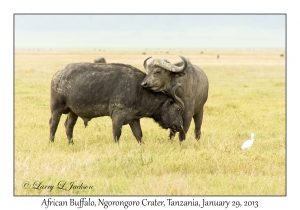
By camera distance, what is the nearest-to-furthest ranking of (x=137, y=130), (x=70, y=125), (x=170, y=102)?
(x=170, y=102) → (x=137, y=130) → (x=70, y=125)

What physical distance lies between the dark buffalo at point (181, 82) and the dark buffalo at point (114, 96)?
24cm

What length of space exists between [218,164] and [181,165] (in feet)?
2.31

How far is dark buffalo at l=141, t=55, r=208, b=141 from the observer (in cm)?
1009

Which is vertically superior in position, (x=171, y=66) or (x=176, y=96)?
(x=171, y=66)

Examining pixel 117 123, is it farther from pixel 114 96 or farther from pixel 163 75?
pixel 163 75

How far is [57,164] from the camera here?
8336 millimetres

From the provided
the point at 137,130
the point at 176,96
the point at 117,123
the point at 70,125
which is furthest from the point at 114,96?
the point at 70,125

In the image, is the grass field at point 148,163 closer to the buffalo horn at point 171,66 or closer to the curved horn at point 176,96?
the curved horn at point 176,96

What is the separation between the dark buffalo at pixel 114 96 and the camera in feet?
33.4

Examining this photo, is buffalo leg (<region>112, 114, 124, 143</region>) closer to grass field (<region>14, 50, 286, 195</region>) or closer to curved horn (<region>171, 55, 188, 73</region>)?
grass field (<region>14, 50, 286, 195</region>)

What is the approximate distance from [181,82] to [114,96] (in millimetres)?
1593

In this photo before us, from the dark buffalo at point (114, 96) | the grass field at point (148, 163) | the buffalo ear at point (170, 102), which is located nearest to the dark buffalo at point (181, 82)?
the buffalo ear at point (170, 102)

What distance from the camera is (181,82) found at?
10406mm

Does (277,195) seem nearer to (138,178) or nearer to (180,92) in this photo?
(138,178)
